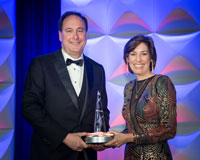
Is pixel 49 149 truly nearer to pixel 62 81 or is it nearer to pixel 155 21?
pixel 62 81

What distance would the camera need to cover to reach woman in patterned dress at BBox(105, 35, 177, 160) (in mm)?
2816

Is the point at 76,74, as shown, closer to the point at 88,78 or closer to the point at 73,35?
the point at 88,78

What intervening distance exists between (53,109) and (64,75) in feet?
1.32

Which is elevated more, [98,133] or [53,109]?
[53,109]

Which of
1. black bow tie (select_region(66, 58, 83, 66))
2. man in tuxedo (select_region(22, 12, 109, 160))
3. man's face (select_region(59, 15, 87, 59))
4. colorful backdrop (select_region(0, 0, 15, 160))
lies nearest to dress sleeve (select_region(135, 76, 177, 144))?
man in tuxedo (select_region(22, 12, 109, 160))

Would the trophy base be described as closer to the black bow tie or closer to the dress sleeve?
the dress sleeve

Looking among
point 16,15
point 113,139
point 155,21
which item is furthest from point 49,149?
point 155,21

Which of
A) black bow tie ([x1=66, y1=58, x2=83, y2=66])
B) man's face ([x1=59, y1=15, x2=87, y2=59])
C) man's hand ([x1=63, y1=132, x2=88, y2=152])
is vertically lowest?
man's hand ([x1=63, y1=132, x2=88, y2=152])

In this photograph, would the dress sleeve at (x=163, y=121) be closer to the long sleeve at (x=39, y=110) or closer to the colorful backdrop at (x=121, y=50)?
the long sleeve at (x=39, y=110)

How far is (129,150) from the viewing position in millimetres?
3033

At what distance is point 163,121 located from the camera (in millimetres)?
2822

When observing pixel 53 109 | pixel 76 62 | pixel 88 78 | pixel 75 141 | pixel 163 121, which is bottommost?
pixel 75 141

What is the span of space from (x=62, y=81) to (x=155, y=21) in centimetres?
227

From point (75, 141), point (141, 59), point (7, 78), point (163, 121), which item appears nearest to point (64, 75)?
point (75, 141)
